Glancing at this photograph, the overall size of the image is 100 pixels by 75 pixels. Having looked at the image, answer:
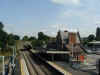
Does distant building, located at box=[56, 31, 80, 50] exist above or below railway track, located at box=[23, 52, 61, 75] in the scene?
above

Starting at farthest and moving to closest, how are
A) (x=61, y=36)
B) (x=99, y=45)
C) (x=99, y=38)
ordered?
(x=99, y=38), (x=99, y=45), (x=61, y=36)

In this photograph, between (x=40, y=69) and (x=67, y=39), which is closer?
(x=40, y=69)

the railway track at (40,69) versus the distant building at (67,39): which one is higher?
the distant building at (67,39)

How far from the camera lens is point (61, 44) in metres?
51.1

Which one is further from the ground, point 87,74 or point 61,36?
point 61,36

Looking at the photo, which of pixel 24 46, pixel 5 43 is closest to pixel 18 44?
pixel 24 46

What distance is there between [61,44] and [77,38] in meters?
6.80

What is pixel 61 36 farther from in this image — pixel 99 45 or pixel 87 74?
pixel 99 45

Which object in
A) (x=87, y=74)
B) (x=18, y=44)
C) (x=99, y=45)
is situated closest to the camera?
(x=87, y=74)

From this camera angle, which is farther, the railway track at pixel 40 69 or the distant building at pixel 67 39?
the distant building at pixel 67 39

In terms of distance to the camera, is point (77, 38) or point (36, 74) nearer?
point (36, 74)

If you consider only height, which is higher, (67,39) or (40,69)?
(67,39)

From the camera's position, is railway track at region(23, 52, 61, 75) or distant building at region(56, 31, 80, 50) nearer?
railway track at region(23, 52, 61, 75)

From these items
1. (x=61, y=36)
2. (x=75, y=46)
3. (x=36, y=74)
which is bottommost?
(x=36, y=74)
